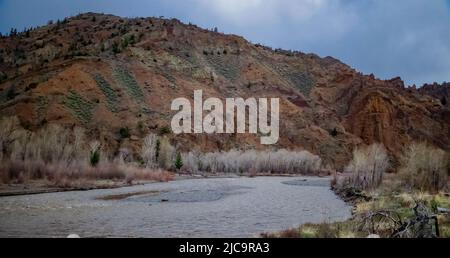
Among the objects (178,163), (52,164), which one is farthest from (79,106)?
(52,164)

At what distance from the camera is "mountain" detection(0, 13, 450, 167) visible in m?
49.5

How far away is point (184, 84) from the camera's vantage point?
2485 inches

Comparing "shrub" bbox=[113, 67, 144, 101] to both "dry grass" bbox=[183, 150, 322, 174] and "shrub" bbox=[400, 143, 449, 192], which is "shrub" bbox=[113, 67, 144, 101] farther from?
"shrub" bbox=[400, 143, 449, 192]

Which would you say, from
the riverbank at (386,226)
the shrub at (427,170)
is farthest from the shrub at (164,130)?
the riverbank at (386,226)

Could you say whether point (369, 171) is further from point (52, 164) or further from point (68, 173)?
point (52, 164)

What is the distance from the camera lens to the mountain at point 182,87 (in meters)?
49.5

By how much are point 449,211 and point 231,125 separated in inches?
1772

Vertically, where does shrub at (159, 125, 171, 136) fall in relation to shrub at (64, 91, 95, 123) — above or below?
below

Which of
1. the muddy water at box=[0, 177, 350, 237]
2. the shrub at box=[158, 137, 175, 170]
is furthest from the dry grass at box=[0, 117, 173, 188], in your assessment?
the shrub at box=[158, 137, 175, 170]

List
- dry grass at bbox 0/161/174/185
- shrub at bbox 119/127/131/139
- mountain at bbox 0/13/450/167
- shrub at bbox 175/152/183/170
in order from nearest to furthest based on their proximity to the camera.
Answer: dry grass at bbox 0/161/174/185 < shrub at bbox 175/152/183/170 < shrub at bbox 119/127/131/139 < mountain at bbox 0/13/450/167

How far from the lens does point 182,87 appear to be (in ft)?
203
